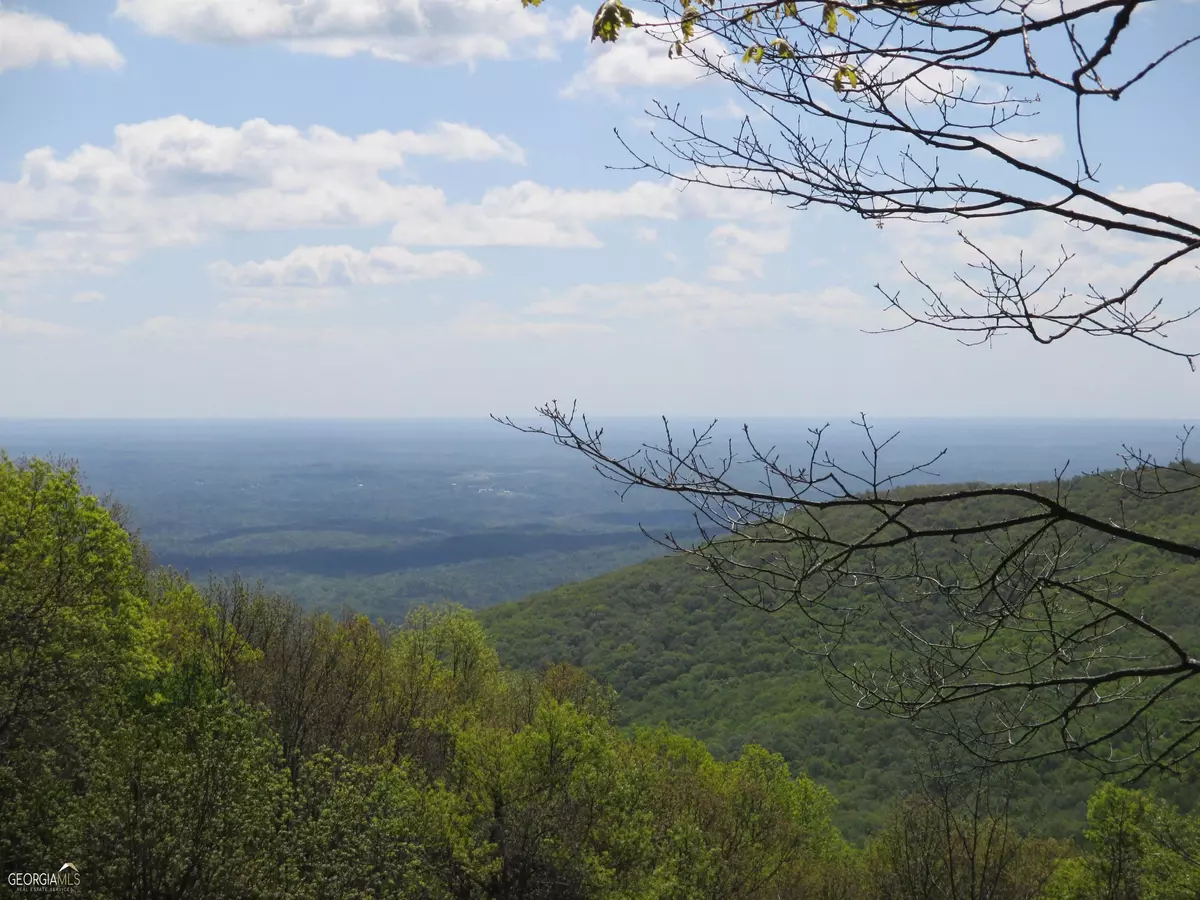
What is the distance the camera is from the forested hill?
44156 mm

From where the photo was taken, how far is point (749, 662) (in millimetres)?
64500

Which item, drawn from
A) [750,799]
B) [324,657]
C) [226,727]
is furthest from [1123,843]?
[324,657]

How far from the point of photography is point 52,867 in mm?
15062

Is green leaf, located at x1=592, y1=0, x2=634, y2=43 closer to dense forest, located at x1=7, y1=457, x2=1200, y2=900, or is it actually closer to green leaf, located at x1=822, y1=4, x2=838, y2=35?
green leaf, located at x1=822, y1=4, x2=838, y2=35

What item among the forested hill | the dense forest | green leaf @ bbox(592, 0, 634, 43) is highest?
green leaf @ bbox(592, 0, 634, 43)
